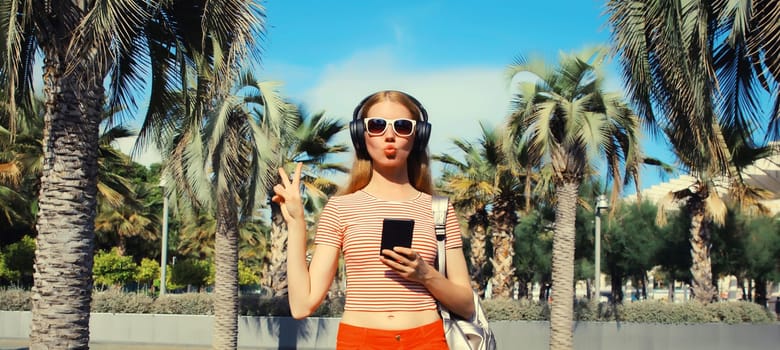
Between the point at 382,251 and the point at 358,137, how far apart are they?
1.79 feet

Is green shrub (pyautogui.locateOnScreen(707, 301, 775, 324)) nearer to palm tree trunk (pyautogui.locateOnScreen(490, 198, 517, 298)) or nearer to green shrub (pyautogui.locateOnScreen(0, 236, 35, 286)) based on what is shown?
palm tree trunk (pyautogui.locateOnScreen(490, 198, 517, 298))

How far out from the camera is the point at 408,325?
248cm

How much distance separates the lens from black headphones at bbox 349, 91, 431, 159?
276cm

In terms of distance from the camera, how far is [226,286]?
15180 mm

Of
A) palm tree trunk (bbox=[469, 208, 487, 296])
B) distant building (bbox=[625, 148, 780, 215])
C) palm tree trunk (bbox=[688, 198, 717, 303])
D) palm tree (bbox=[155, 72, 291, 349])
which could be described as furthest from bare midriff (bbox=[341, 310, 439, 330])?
distant building (bbox=[625, 148, 780, 215])

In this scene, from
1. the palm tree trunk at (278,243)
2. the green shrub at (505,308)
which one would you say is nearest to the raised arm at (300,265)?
the palm tree trunk at (278,243)

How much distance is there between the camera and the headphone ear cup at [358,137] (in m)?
2.76

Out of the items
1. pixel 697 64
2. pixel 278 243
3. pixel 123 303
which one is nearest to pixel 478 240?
pixel 278 243

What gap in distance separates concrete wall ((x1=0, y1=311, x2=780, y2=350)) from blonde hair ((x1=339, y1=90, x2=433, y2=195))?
1711cm

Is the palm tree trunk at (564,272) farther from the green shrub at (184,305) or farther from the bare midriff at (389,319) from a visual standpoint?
the bare midriff at (389,319)

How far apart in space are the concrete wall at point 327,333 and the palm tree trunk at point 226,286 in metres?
4.90

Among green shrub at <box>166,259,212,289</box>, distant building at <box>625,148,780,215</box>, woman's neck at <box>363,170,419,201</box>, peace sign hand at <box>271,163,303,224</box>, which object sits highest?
distant building at <box>625,148,780,215</box>

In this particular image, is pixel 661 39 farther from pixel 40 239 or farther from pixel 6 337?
pixel 6 337

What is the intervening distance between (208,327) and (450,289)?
63.5 feet
